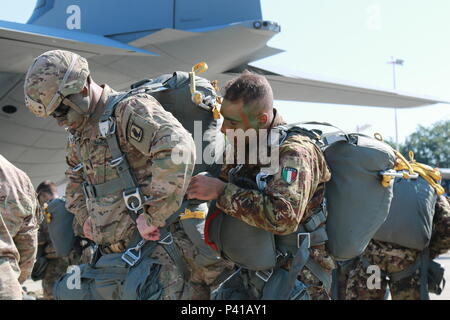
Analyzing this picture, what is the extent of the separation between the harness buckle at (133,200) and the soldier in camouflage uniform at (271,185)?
0.29 metres

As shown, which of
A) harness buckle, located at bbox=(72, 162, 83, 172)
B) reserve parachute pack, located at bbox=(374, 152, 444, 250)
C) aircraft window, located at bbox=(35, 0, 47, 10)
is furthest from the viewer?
aircraft window, located at bbox=(35, 0, 47, 10)

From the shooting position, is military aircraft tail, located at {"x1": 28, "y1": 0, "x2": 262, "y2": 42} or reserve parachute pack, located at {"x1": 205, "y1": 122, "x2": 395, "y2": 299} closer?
reserve parachute pack, located at {"x1": 205, "y1": 122, "x2": 395, "y2": 299}

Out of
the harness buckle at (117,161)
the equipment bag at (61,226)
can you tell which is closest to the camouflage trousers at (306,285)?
the harness buckle at (117,161)

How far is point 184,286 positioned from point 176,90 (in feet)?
3.31

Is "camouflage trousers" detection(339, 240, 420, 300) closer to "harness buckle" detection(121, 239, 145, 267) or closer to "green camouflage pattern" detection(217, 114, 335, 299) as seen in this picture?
"green camouflage pattern" detection(217, 114, 335, 299)

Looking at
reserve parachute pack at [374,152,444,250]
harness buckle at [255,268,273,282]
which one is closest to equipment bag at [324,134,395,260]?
harness buckle at [255,268,273,282]

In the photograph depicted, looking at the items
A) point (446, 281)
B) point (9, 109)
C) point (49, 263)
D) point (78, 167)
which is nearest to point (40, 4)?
point (9, 109)

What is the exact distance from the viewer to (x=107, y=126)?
292 centimetres

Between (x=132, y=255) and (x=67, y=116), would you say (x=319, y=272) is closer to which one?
(x=132, y=255)

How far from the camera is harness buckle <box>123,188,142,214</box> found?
2.90 metres

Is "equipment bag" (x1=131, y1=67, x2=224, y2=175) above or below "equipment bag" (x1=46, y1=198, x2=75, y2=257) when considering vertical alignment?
above

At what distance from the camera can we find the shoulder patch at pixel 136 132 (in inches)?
109

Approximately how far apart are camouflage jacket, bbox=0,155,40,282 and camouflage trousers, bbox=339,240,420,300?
2914 millimetres

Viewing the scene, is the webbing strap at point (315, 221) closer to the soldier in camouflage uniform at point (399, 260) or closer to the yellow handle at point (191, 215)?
the yellow handle at point (191, 215)
